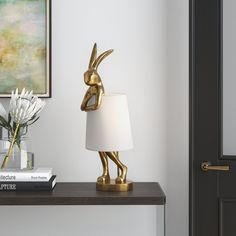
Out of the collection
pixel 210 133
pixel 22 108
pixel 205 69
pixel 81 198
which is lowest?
pixel 81 198

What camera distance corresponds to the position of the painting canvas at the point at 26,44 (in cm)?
175

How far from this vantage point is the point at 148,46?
1.78m

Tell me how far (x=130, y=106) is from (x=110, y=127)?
0.31m

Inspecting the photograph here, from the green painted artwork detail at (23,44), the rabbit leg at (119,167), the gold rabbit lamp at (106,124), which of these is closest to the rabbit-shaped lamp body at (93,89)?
the gold rabbit lamp at (106,124)

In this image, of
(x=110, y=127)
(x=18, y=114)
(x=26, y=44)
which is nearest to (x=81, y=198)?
(x=110, y=127)

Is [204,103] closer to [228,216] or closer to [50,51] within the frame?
[228,216]

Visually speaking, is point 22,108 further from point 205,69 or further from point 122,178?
point 205,69

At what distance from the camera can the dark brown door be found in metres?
1.67

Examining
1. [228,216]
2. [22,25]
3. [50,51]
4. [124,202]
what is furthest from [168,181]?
[22,25]

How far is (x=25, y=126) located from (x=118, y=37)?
57 cm

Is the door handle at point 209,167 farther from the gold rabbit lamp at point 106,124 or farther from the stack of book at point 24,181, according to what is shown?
the stack of book at point 24,181

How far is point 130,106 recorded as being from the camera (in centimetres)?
178

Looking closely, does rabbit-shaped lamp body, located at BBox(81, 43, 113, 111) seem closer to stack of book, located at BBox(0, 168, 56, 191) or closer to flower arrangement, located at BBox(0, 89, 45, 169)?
flower arrangement, located at BBox(0, 89, 45, 169)

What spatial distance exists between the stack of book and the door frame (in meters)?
0.62
